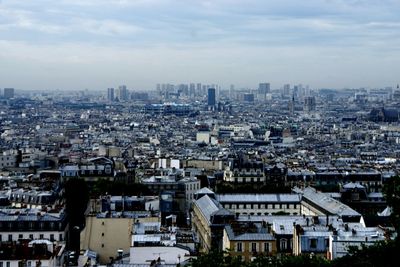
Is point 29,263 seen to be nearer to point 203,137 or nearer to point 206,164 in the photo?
point 206,164

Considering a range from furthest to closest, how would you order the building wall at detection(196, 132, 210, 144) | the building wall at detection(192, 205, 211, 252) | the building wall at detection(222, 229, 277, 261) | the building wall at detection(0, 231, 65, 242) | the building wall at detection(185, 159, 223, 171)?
the building wall at detection(196, 132, 210, 144) → the building wall at detection(185, 159, 223, 171) → the building wall at detection(192, 205, 211, 252) → the building wall at detection(0, 231, 65, 242) → the building wall at detection(222, 229, 277, 261)

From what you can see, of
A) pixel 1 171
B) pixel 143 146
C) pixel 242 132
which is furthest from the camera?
pixel 242 132

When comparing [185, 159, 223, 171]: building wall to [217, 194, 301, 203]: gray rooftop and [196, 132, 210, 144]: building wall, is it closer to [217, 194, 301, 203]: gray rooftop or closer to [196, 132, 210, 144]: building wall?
[217, 194, 301, 203]: gray rooftop

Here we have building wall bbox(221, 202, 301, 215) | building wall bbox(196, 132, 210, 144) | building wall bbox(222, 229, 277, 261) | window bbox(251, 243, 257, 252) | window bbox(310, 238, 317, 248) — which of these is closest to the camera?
window bbox(310, 238, 317, 248)

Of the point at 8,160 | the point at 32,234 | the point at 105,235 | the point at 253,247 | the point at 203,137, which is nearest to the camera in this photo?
the point at 253,247

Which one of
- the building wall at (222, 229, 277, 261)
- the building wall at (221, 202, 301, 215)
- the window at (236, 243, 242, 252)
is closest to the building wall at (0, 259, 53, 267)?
the building wall at (222, 229, 277, 261)

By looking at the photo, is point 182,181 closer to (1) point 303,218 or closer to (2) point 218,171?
(2) point 218,171

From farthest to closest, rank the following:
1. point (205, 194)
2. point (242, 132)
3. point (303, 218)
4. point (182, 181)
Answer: point (242, 132), point (182, 181), point (205, 194), point (303, 218)

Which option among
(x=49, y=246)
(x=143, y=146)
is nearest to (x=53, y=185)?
(x=49, y=246)

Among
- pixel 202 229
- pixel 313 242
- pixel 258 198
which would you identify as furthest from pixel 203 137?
pixel 313 242
